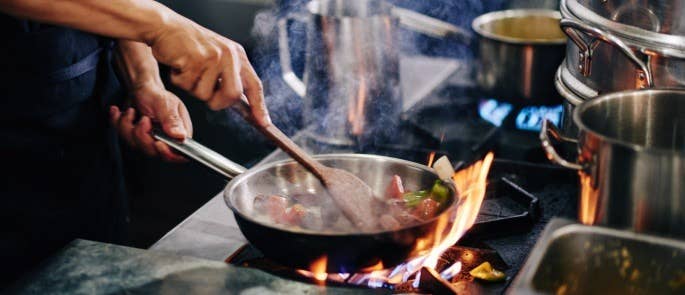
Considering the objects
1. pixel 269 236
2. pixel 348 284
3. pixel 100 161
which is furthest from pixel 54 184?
pixel 348 284

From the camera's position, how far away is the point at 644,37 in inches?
54.5

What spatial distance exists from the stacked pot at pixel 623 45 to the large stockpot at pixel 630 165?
14 centimetres

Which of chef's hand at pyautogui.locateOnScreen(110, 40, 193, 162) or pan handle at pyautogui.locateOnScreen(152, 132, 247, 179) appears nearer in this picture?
pan handle at pyautogui.locateOnScreen(152, 132, 247, 179)

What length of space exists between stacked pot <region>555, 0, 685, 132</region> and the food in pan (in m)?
0.36

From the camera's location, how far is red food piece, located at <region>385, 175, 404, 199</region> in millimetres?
1464

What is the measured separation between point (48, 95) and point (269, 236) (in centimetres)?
70

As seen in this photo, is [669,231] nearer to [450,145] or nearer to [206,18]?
[450,145]

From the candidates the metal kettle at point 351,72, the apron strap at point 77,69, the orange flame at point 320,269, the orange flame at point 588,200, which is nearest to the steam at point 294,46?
the metal kettle at point 351,72

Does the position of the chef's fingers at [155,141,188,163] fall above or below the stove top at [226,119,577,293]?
above

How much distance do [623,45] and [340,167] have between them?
0.59m

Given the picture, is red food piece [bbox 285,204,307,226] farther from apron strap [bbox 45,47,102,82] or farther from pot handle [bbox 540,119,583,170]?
apron strap [bbox 45,47,102,82]

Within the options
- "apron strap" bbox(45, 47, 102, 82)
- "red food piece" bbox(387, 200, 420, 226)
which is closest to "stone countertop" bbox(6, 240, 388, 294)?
"red food piece" bbox(387, 200, 420, 226)

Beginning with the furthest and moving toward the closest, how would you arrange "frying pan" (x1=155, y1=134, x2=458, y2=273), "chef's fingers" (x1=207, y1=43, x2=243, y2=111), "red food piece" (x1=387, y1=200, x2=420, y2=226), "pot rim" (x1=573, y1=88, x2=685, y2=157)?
"chef's fingers" (x1=207, y1=43, x2=243, y2=111) → "red food piece" (x1=387, y1=200, x2=420, y2=226) → "frying pan" (x1=155, y1=134, x2=458, y2=273) → "pot rim" (x1=573, y1=88, x2=685, y2=157)

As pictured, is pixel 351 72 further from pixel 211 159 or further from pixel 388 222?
pixel 388 222
